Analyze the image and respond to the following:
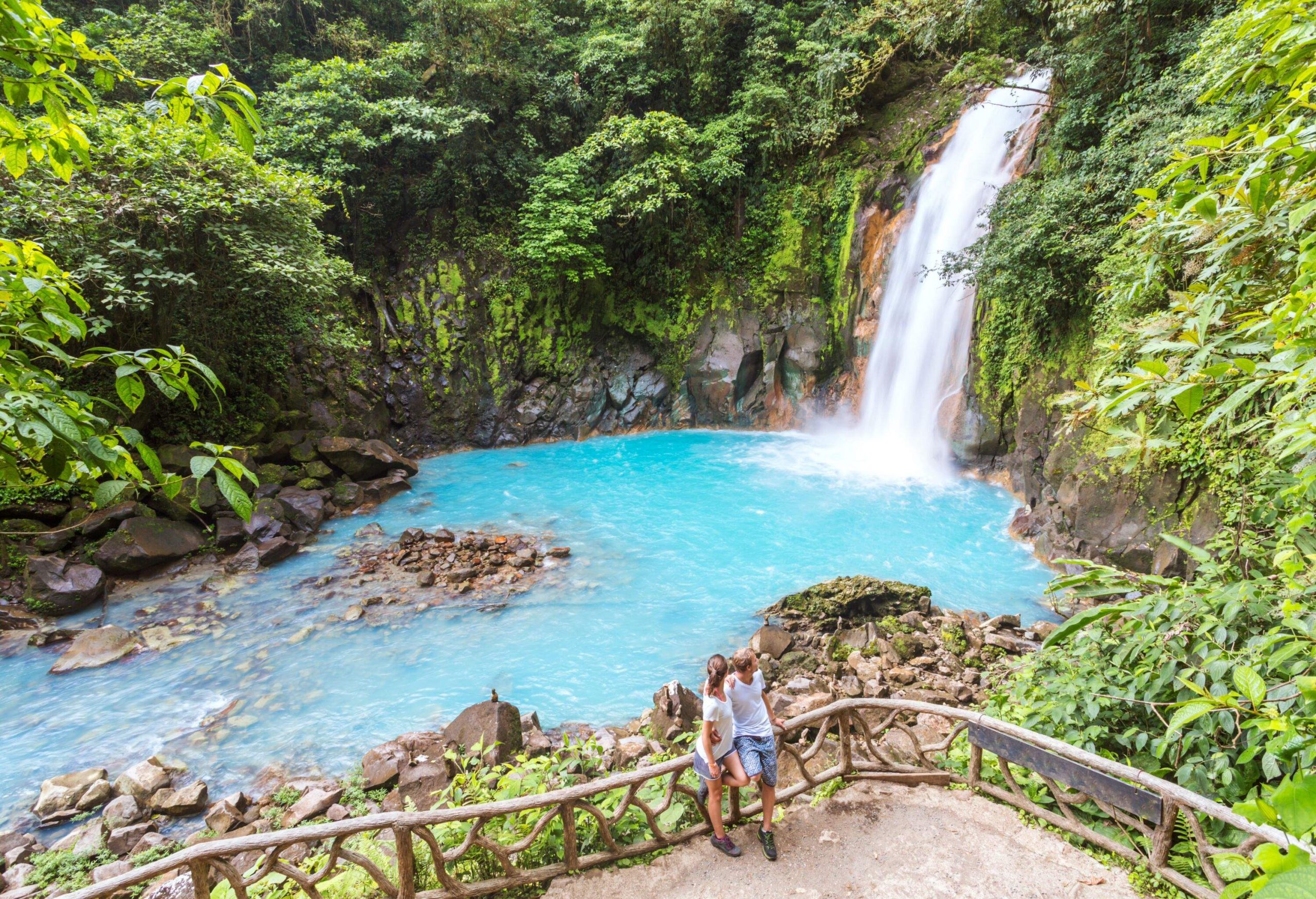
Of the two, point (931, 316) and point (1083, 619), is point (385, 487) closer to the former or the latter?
point (931, 316)

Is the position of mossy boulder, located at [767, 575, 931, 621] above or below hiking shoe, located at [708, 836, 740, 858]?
below

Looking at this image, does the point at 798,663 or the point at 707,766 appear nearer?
the point at 707,766

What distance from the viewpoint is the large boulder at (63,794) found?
17.3 feet

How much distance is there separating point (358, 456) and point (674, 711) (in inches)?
372

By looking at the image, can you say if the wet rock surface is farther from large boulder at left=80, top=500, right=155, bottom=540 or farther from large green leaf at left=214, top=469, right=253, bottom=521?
large green leaf at left=214, top=469, right=253, bottom=521

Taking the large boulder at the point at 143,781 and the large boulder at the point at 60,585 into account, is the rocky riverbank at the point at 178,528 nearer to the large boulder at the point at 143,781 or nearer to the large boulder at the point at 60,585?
the large boulder at the point at 60,585

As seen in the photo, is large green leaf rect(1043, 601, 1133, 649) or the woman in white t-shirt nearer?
large green leaf rect(1043, 601, 1133, 649)

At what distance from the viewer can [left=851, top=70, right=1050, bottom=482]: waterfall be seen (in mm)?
13078

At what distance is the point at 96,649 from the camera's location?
24.7 ft

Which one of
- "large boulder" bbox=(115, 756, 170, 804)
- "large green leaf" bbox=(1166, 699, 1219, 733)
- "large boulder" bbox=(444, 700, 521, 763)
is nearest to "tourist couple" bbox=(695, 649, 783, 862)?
"large green leaf" bbox=(1166, 699, 1219, 733)

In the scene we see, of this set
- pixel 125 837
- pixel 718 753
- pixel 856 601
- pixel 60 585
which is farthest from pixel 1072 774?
pixel 60 585

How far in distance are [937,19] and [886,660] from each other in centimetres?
1153

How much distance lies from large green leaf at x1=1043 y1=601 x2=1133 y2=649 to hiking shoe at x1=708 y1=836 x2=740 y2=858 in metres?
2.06

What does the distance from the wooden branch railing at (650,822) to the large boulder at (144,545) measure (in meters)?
6.67
